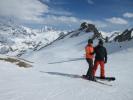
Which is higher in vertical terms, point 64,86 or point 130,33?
point 130,33

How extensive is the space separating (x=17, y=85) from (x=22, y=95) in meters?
2.30

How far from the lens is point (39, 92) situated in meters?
11.8

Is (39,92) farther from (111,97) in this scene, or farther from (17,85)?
(111,97)

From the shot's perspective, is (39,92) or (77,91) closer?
(39,92)

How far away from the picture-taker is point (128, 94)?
43.6 feet

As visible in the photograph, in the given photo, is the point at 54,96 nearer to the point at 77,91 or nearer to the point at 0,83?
the point at 77,91

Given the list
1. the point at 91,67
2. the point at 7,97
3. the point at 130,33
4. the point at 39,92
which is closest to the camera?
the point at 7,97

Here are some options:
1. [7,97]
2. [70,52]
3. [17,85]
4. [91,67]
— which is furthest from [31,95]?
[70,52]

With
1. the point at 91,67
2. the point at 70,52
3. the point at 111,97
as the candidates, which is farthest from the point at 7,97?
the point at 70,52

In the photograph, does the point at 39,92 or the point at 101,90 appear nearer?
the point at 39,92

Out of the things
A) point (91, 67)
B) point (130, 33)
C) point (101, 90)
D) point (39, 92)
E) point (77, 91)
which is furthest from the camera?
point (130, 33)

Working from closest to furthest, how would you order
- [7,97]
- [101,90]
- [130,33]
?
[7,97] < [101,90] < [130,33]

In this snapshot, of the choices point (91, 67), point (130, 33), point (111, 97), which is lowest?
point (111, 97)

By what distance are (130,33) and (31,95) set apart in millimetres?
65782
